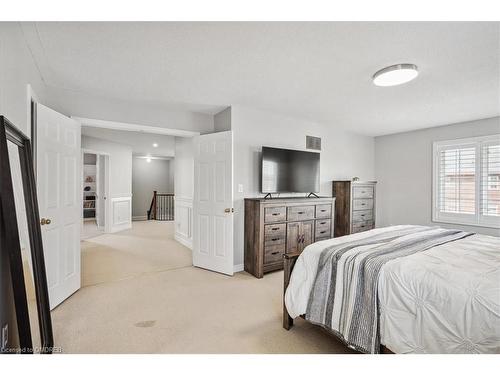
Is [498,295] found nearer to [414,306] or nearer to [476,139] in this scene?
[414,306]

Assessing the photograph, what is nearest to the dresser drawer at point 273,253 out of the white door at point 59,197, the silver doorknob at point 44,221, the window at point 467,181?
the white door at point 59,197

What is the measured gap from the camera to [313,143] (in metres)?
4.55

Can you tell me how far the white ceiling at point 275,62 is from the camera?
5.92 ft

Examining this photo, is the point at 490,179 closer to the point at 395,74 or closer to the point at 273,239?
the point at 395,74

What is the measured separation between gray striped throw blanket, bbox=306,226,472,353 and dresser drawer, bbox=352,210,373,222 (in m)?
2.48

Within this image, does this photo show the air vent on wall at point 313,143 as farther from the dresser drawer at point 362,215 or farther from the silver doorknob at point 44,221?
the silver doorknob at point 44,221

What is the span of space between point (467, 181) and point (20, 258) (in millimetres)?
5749

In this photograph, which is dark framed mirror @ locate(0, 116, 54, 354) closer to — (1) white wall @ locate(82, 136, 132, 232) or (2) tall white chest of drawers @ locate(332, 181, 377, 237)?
(2) tall white chest of drawers @ locate(332, 181, 377, 237)

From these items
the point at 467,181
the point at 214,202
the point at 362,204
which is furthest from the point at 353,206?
the point at 214,202

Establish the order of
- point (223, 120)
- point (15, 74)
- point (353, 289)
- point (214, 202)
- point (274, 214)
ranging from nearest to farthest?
point (353, 289) → point (15, 74) → point (274, 214) → point (214, 202) → point (223, 120)

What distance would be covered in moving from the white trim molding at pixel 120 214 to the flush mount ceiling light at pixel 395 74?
6.48 m

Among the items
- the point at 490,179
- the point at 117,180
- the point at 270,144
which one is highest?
the point at 270,144
